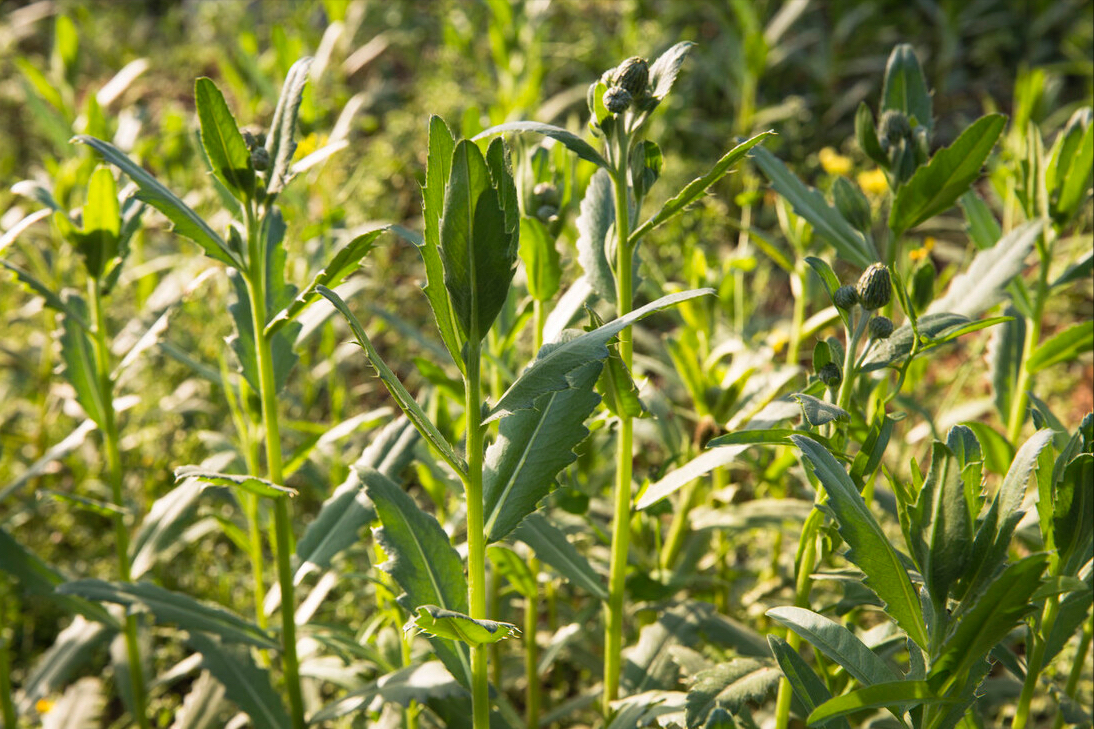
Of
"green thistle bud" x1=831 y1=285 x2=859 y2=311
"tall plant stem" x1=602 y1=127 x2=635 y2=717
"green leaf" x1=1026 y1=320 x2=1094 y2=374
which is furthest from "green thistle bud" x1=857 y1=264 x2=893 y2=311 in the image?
"green leaf" x1=1026 y1=320 x2=1094 y2=374

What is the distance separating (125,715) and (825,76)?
3932 millimetres

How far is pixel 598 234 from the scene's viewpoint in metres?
1.62

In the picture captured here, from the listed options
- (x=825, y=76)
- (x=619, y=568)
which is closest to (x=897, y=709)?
(x=619, y=568)

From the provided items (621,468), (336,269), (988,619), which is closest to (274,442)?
(336,269)

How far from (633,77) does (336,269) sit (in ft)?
1.76

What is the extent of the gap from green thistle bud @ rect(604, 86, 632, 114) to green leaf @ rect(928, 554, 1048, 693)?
30.0 inches

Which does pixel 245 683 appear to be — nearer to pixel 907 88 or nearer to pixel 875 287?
pixel 875 287

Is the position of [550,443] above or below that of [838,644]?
above

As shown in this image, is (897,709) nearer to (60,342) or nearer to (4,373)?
(60,342)

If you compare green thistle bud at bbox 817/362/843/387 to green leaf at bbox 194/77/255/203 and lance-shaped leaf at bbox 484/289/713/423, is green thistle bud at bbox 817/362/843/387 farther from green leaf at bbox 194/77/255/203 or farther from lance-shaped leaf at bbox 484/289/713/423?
green leaf at bbox 194/77/255/203

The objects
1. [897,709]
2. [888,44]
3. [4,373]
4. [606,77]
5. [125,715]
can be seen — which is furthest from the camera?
[888,44]

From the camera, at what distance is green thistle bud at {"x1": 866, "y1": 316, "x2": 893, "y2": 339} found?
1.36m

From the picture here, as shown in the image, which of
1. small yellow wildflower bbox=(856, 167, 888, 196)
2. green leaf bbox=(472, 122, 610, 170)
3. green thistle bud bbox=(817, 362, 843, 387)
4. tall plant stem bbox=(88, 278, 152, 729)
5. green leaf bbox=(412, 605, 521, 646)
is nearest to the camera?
green leaf bbox=(412, 605, 521, 646)

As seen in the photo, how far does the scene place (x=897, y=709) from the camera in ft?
4.01
